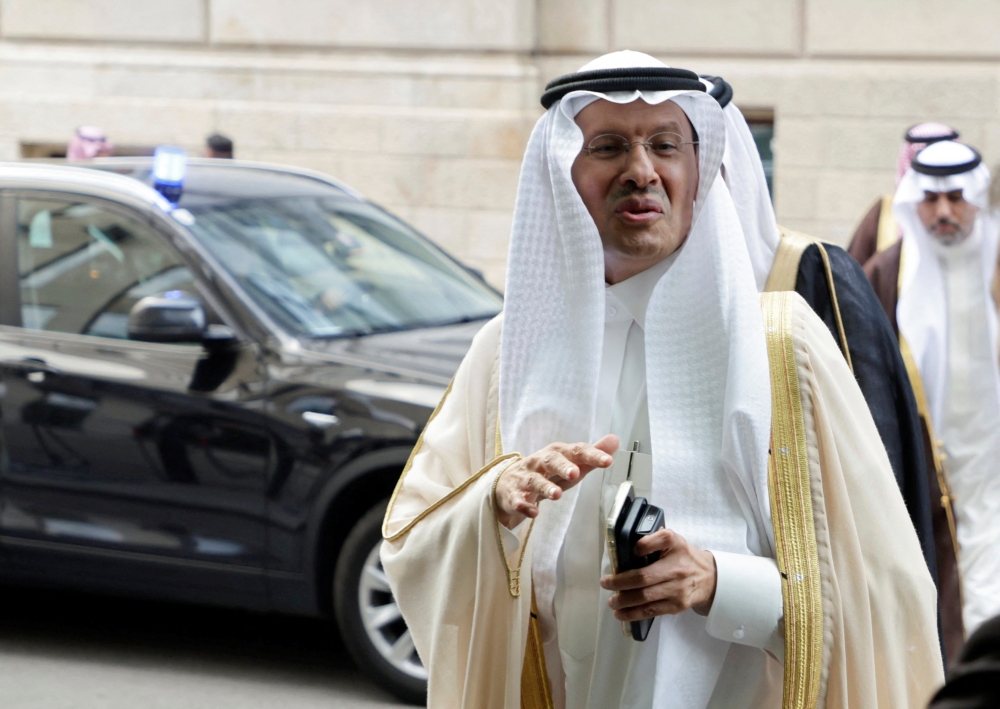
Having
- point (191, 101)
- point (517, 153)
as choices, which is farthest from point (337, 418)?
point (191, 101)

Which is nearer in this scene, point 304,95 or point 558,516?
point 558,516

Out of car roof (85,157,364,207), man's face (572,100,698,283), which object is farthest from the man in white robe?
man's face (572,100,698,283)

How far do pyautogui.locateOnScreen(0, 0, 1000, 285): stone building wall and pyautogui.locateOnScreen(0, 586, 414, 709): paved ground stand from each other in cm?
583

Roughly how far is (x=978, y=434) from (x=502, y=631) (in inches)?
142

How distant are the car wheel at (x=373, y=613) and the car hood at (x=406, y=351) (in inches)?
18.9

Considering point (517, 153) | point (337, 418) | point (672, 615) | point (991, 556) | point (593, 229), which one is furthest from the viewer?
point (517, 153)

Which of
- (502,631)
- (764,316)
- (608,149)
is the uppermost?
(608,149)

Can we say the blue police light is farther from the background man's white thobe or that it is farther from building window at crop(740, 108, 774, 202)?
building window at crop(740, 108, 774, 202)

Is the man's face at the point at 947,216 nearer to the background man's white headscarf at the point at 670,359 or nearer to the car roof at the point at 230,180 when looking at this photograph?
the car roof at the point at 230,180

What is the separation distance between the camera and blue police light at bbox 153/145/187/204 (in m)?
5.36

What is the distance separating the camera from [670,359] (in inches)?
89.0

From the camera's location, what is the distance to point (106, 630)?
5.92m

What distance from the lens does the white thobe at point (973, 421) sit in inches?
209

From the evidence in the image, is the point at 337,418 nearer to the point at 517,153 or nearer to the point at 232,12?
the point at 517,153
